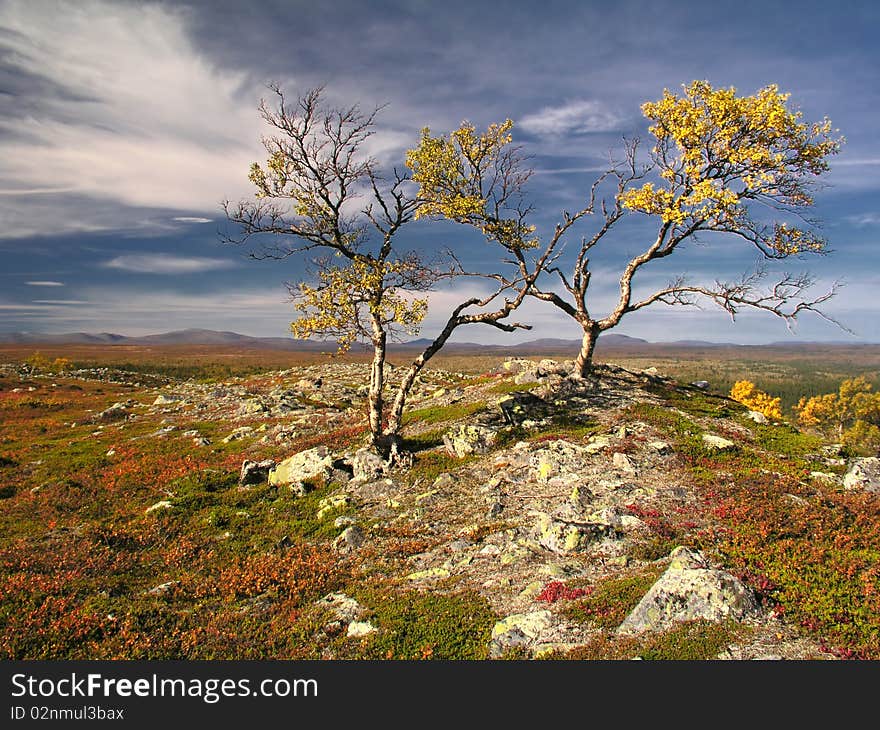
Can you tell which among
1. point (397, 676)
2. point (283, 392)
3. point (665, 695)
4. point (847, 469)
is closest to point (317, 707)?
point (397, 676)

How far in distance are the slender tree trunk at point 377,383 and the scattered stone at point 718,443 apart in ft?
50.6

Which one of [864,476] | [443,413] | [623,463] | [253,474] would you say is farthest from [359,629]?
[443,413]

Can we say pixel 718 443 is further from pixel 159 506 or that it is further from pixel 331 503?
pixel 159 506

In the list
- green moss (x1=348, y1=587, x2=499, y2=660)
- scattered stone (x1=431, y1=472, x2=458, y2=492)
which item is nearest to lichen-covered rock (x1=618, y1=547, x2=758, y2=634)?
green moss (x1=348, y1=587, x2=499, y2=660)

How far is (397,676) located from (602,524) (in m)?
8.01

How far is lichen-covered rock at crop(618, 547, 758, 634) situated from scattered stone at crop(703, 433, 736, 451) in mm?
12030

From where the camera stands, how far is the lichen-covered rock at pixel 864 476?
53.7ft

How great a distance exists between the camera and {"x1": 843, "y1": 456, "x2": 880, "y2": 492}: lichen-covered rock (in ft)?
53.7

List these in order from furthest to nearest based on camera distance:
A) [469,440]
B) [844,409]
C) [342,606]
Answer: [844,409]
[469,440]
[342,606]

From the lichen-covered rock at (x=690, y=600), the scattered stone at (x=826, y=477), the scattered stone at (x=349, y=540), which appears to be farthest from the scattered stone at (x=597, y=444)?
the scattered stone at (x=349, y=540)

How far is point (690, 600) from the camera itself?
9.91m

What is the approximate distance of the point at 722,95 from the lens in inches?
827

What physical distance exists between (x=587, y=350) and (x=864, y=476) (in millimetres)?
15201

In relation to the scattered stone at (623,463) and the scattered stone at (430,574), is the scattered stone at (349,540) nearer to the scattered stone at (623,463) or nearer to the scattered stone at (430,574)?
the scattered stone at (430,574)
